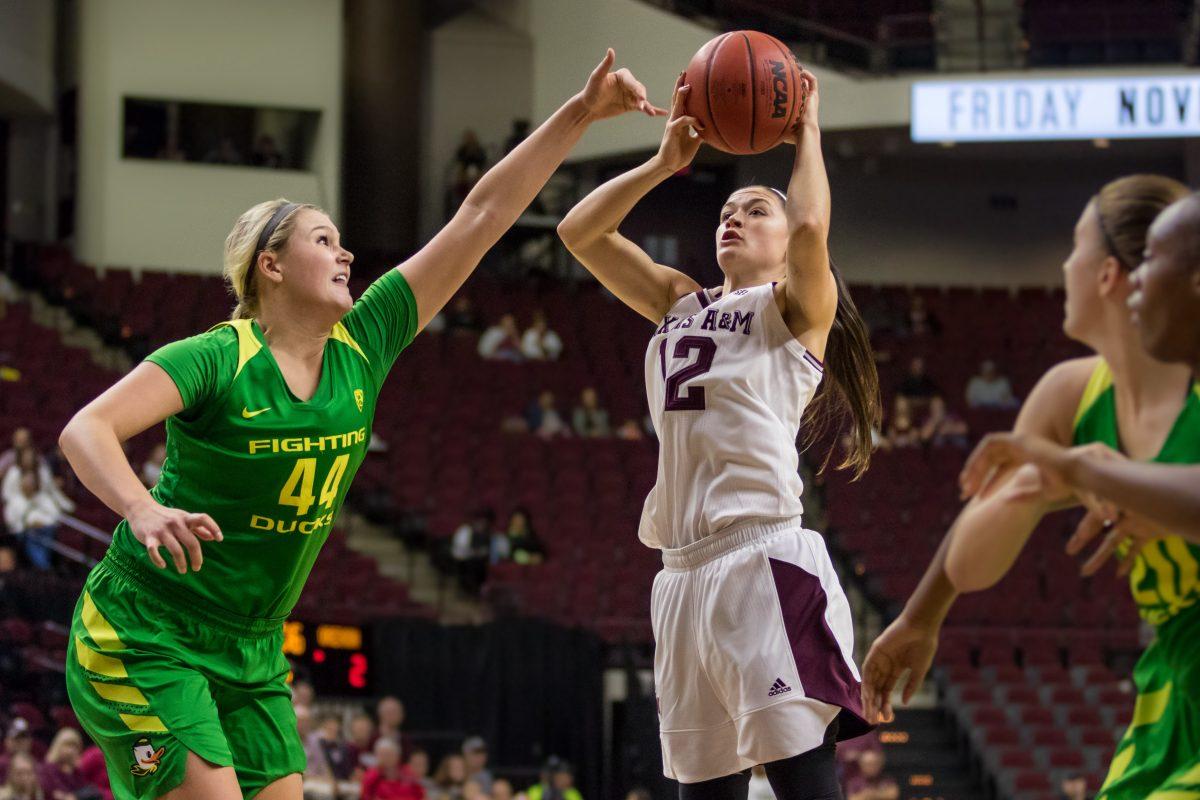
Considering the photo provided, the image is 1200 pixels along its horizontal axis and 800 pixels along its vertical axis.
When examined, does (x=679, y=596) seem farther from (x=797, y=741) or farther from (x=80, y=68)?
(x=80, y=68)

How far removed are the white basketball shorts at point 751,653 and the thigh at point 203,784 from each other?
1061 millimetres

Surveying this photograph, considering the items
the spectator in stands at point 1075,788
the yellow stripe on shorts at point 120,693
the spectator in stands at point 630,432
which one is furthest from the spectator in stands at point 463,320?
the yellow stripe on shorts at point 120,693

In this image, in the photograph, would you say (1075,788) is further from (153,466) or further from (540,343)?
(540,343)

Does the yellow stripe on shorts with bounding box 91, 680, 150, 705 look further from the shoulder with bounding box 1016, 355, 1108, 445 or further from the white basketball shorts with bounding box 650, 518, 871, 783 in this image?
the shoulder with bounding box 1016, 355, 1108, 445

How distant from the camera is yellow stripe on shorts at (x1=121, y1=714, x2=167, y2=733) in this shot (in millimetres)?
3484

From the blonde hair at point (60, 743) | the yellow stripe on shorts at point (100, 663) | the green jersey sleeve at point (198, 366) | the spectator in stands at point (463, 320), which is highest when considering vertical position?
the spectator in stands at point (463, 320)

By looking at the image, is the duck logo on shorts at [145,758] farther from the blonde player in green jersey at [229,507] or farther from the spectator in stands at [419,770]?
the spectator in stands at [419,770]

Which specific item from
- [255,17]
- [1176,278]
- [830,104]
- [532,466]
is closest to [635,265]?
[1176,278]

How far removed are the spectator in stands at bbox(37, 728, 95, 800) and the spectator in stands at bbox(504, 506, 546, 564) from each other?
4.66 m

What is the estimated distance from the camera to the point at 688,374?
3889 millimetres

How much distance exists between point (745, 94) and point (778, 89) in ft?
0.29

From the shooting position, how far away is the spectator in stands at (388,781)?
9438 mm

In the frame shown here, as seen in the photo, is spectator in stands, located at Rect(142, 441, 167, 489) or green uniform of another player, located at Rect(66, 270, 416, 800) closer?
green uniform of another player, located at Rect(66, 270, 416, 800)

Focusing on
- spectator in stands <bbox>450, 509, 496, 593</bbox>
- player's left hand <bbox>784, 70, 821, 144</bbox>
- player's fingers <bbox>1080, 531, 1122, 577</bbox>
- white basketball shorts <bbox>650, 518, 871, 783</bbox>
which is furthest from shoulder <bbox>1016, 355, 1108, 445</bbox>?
spectator in stands <bbox>450, 509, 496, 593</bbox>
